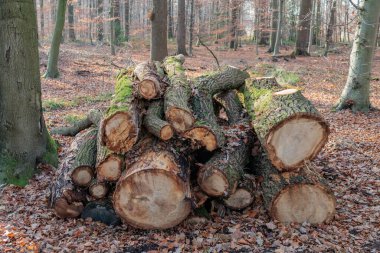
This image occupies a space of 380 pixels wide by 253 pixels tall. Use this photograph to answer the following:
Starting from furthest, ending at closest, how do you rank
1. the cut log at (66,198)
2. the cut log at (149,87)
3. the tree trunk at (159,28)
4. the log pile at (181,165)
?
the tree trunk at (159,28) < the cut log at (149,87) < the cut log at (66,198) < the log pile at (181,165)

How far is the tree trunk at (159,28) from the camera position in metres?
12.8

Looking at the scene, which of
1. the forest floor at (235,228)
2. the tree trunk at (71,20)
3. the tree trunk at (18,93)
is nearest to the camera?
the forest floor at (235,228)

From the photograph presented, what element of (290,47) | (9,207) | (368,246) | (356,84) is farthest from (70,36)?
(368,246)

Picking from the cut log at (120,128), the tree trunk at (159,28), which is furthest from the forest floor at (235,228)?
the tree trunk at (159,28)

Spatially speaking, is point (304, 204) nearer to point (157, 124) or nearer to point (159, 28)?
point (157, 124)

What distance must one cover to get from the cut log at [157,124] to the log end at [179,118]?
0.11 meters

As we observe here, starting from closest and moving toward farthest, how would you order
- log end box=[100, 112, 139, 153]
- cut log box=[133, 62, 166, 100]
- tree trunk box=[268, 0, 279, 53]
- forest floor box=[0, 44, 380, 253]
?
forest floor box=[0, 44, 380, 253], log end box=[100, 112, 139, 153], cut log box=[133, 62, 166, 100], tree trunk box=[268, 0, 279, 53]

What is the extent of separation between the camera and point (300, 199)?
469 cm

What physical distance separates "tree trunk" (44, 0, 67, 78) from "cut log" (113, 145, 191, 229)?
11818mm

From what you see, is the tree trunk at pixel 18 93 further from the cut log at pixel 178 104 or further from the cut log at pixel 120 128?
the cut log at pixel 178 104

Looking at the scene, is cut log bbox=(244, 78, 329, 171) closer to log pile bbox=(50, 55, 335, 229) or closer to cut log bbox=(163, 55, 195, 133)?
log pile bbox=(50, 55, 335, 229)

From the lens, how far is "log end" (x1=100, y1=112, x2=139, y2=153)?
4.63 meters

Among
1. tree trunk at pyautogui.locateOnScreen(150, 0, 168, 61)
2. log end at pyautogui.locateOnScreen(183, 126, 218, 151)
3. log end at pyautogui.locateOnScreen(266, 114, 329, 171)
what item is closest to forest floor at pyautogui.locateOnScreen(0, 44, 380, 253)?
log end at pyautogui.locateOnScreen(266, 114, 329, 171)

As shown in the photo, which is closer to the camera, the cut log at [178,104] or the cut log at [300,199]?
the cut log at [300,199]
